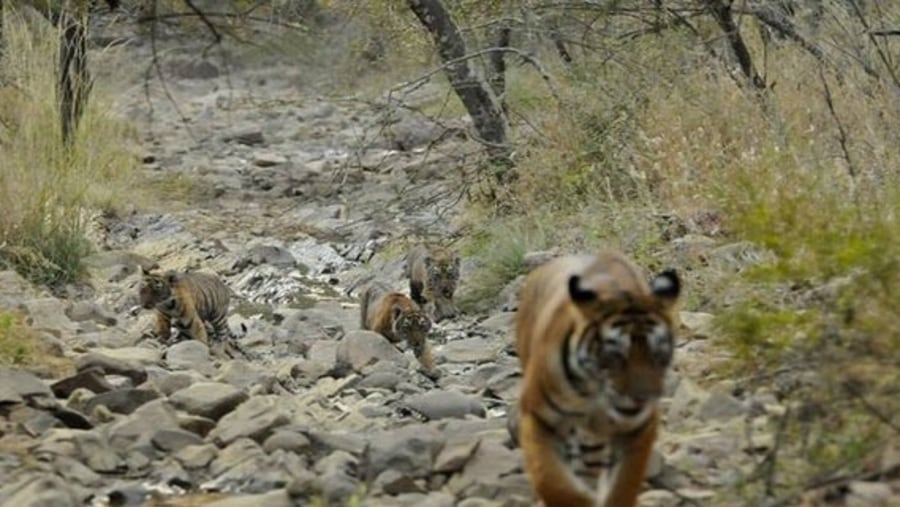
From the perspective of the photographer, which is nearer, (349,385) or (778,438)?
(778,438)

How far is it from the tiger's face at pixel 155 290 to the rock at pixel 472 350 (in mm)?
2261

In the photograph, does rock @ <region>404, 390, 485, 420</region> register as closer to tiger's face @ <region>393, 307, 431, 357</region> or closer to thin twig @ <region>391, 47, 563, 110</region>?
tiger's face @ <region>393, 307, 431, 357</region>

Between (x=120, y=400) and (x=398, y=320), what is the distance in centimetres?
326

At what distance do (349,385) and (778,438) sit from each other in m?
5.49

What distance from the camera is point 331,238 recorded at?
2098 centimetres

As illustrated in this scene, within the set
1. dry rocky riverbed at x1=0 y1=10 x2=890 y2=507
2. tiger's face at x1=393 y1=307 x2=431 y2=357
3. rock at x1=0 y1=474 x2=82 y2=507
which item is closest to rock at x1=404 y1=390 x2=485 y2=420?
dry rocky riverbed at x1=0 y1=10 x2=890 y2=507

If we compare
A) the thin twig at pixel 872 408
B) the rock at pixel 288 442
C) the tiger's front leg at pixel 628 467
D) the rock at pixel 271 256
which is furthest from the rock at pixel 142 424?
the rock at pixel 271 256

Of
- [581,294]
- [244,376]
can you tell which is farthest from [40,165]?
[581,294]

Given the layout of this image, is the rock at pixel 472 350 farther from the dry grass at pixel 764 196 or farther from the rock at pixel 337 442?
the rock at pixel 337 442

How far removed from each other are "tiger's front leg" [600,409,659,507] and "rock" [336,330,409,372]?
6.15 meters

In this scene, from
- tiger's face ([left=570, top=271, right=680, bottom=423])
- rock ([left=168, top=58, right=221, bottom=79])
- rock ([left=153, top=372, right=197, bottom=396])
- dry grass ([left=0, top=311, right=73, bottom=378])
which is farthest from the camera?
rock ([left=168, top=58, right=221, bottom=79])

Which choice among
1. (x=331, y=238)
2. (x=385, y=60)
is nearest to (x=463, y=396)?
(x=331, y=238)

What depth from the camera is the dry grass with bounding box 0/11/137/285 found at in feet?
54.1

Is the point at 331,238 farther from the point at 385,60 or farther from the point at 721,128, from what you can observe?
the point at 721,128
